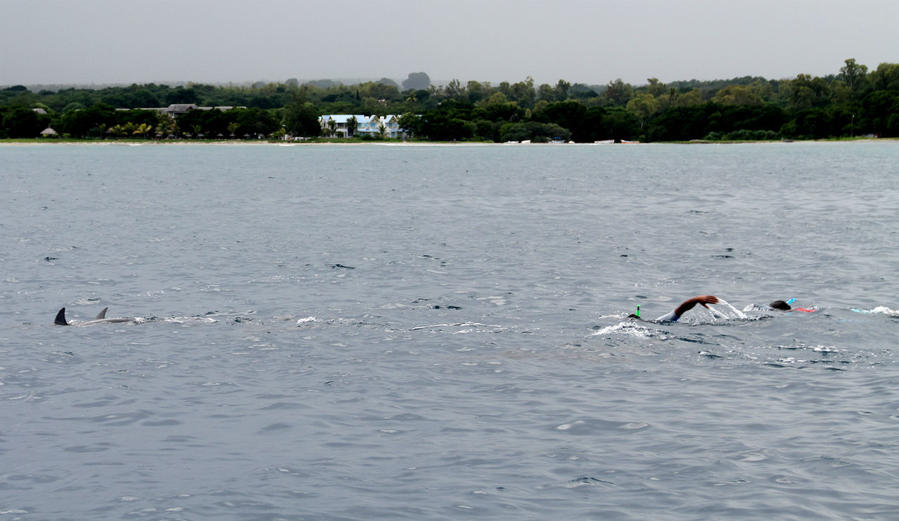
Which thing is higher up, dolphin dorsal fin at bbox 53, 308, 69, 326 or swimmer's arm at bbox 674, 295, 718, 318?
swimmer's arm at bbox 674, 295, 718, 318

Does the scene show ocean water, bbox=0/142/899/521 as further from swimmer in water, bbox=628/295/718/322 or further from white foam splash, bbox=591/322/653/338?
swimmer in water, bbox=628/295/718/322

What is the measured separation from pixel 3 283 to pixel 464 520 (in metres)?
29.5

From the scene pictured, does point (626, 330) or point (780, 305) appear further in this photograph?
point (780, 305)

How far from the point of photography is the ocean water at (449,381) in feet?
51.0

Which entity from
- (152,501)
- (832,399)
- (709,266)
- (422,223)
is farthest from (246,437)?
(422,223)

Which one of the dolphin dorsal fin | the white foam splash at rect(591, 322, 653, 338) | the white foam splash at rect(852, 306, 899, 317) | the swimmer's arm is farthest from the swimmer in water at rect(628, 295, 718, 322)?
the dolphin dorsal fin

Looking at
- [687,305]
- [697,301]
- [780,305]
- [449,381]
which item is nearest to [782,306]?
[780,305]

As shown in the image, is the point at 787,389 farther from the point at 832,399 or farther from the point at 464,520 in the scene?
the point at 464,520

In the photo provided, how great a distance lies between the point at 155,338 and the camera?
89.5ft

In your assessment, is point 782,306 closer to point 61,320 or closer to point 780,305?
point 780,305

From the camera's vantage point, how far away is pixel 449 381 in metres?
22.2

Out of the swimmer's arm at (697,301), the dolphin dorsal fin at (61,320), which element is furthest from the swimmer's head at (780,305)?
the dolphin dorsal fin at (61,320)

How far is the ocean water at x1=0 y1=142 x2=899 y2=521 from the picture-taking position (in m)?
15.5

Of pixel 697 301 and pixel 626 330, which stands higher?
pixel 697 301
